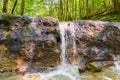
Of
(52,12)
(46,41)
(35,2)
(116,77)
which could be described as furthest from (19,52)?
(52,12)

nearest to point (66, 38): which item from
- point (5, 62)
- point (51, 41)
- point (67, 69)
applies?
point (51, 41)

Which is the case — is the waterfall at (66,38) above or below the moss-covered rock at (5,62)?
above

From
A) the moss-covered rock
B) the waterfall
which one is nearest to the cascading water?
the waterfall

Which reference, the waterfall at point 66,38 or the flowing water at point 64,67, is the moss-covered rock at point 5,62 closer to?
the flowing water at point 64,67

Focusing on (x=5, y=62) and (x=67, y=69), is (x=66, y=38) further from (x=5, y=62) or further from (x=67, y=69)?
(x=5, y=62)

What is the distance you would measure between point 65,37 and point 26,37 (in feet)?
4.83

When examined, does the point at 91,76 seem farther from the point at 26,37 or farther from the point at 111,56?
the point at 26,37

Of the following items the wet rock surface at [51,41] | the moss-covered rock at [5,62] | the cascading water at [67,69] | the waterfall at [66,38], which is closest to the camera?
the cascading water at [67,69]

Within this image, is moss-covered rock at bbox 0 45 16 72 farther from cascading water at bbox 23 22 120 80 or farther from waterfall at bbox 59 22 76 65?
waterfall at bbox 59 22 76 65

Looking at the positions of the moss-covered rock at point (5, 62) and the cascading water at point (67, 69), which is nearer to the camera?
the cascading water at point (67, 69)

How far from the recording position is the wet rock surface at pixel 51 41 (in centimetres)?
814

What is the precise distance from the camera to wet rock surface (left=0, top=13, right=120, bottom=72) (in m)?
8.14

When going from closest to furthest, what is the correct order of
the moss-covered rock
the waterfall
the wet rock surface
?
1. the moss-covered rock
2. the wet rock surface
3. the waterfall

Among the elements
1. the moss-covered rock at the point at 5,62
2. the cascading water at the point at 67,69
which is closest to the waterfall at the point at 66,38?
the cascading water at the point at 67,69
